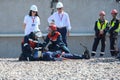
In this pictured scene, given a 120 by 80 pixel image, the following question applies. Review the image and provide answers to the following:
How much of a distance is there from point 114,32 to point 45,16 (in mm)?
3044

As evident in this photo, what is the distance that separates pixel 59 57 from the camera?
49.6 ft

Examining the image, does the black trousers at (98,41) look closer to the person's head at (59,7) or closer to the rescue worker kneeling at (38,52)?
the person's head at (59,7)

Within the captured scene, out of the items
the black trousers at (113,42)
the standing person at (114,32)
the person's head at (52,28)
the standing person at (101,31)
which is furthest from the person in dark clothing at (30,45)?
the black trousers at (113,42)

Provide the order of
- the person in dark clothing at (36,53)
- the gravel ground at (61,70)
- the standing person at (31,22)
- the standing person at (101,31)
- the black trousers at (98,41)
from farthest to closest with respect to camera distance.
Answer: the black trousers at (98,41), the standing person at (101,31), the standing person at (31,22), the person in dark clothing at (36,53), the gravel ground at (61,70)

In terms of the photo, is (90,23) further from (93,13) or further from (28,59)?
(28,59)

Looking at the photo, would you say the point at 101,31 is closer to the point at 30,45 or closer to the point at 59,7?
the point at 59,7

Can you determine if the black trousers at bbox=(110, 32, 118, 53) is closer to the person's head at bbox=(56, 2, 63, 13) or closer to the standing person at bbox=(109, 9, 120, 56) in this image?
the standing person at bbox=(109, 9, 120, 56)

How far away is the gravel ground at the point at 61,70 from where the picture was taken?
11.4 metres

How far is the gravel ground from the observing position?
1143cm

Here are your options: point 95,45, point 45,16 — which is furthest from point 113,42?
point 45,16

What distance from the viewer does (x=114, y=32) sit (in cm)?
1769

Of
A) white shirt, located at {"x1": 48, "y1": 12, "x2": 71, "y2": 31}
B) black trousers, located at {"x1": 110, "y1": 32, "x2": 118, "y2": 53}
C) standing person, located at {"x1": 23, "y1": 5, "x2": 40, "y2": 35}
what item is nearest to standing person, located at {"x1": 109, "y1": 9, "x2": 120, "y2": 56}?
black trousers, located at {"x1": 110, "y1": 32, "x2": 118, "y2": 53}

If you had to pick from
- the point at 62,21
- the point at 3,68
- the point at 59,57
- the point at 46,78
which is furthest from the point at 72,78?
the point at 62,21

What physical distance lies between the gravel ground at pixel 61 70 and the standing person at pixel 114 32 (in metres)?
2.59
